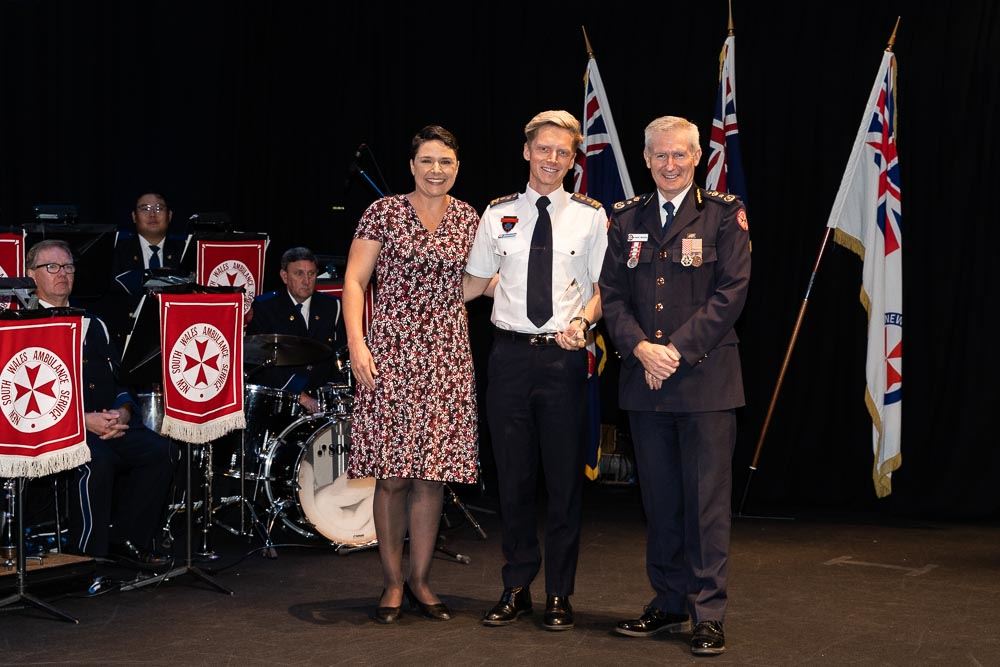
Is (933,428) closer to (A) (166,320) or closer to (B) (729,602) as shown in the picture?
(B) (729,602)

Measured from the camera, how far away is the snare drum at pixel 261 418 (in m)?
5.39

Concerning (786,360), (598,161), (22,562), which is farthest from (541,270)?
(598,161)

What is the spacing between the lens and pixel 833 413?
656 cm

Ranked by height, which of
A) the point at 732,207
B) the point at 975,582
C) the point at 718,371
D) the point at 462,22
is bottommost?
the point at 975,582

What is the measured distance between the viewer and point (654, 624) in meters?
3.71

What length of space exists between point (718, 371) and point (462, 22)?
458 centimetres

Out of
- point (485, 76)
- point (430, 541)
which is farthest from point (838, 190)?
point (430, 541)

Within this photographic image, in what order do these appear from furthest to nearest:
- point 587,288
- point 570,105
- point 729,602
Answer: point 570,105, point 729,602, point 587,288

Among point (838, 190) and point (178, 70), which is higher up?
point (178, 70)

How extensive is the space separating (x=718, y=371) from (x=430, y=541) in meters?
1.12

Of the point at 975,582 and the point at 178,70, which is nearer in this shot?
the point at 975,582

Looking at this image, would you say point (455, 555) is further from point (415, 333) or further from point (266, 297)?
point (266, 297)

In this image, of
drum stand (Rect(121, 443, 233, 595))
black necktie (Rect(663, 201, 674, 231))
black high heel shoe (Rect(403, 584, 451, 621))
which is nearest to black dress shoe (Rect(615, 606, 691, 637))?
black high heel shoe (Rect(403, 584, 451, 621))

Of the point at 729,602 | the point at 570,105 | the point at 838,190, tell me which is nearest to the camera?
the point at 729,602
